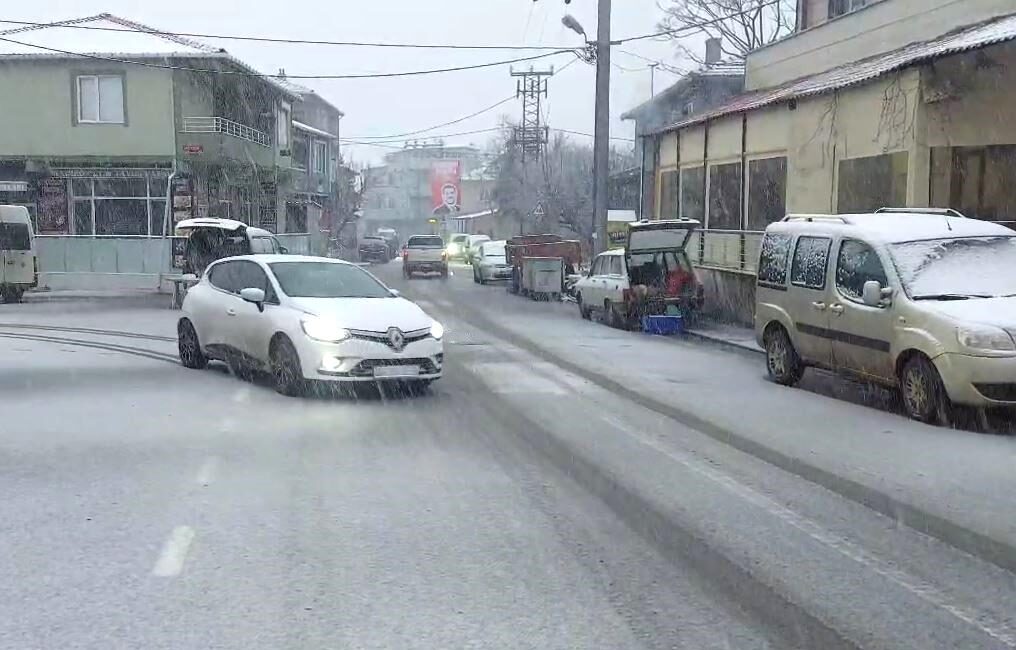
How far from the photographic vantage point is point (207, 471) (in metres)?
7.51

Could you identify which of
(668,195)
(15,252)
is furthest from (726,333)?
(15,252)

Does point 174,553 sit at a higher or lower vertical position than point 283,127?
lower

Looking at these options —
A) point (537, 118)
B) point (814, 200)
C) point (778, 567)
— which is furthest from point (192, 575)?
point (537, 118)

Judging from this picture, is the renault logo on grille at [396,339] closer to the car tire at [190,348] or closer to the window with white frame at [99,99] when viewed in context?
the car tire at [190,348]

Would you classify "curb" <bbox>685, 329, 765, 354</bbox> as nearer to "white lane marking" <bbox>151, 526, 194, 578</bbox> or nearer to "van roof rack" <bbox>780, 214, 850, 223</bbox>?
"van roof rack" <bbox>780, 214, 850, 223</bbox>

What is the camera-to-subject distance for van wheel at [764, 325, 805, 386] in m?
12.4

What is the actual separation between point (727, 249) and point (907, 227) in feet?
36.1

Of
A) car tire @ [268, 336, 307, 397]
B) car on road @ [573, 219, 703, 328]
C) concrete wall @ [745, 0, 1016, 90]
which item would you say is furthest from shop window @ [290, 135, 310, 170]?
car tire @ [268, 336, 307, 397]

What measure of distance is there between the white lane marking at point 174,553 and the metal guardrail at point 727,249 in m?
14.3

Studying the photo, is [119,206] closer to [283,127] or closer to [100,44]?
[100,44]

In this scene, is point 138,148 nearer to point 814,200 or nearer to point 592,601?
point 814,200

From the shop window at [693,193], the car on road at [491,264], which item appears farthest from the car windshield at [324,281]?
the car on road at [491,264]

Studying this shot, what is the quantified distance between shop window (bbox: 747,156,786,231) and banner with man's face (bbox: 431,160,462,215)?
265ft

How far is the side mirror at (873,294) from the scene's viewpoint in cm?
1029
